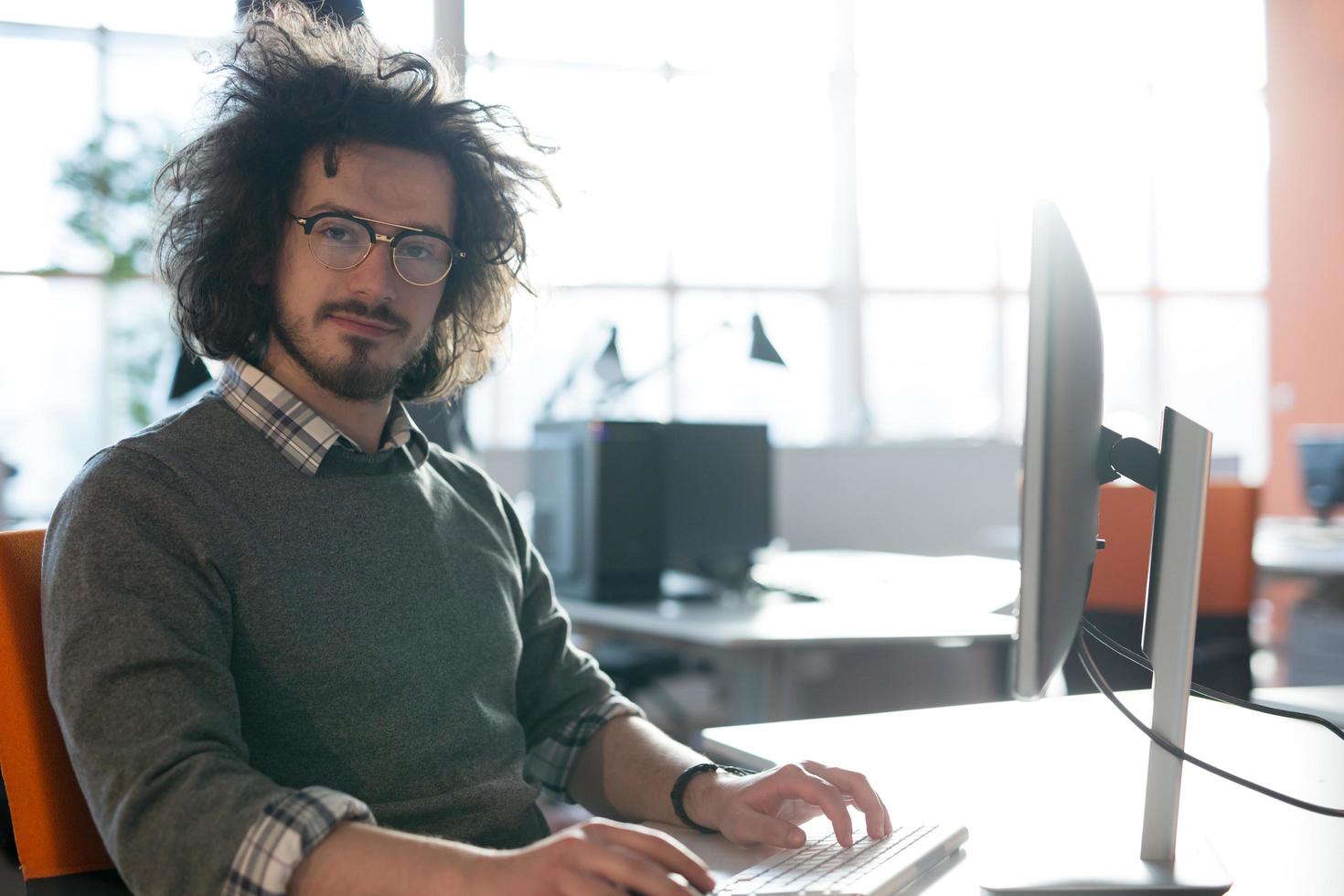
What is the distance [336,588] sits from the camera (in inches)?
45.0

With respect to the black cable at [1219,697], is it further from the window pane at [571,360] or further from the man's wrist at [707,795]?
the window pane at [571,360]

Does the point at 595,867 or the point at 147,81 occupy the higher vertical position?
the point at 147,81

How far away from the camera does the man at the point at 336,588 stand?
2.82 ft

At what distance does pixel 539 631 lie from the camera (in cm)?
142

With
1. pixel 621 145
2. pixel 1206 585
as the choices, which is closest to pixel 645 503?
pixel 1206 585

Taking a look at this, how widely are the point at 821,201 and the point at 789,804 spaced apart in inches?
235

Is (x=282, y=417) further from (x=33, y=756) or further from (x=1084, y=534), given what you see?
(x=1084, y=534)

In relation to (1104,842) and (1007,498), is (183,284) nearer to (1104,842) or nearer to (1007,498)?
(1104,842)

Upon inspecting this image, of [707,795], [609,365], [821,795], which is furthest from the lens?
[609,365]

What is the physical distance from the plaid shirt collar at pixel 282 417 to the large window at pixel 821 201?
440cm

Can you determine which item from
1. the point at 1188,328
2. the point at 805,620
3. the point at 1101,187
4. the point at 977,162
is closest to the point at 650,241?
the point at 977,162

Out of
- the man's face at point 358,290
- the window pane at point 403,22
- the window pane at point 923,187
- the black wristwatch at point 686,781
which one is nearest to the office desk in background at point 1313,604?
the window pane at point 923,187

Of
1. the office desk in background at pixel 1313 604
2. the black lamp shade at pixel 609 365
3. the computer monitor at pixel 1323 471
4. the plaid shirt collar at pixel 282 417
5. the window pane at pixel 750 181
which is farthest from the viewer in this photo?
the window pane at pixel 750 181

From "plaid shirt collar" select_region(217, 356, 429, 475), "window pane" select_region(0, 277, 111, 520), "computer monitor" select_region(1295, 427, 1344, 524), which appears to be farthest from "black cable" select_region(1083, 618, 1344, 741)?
"window pane" select_region(0, 277, 111, 520)
